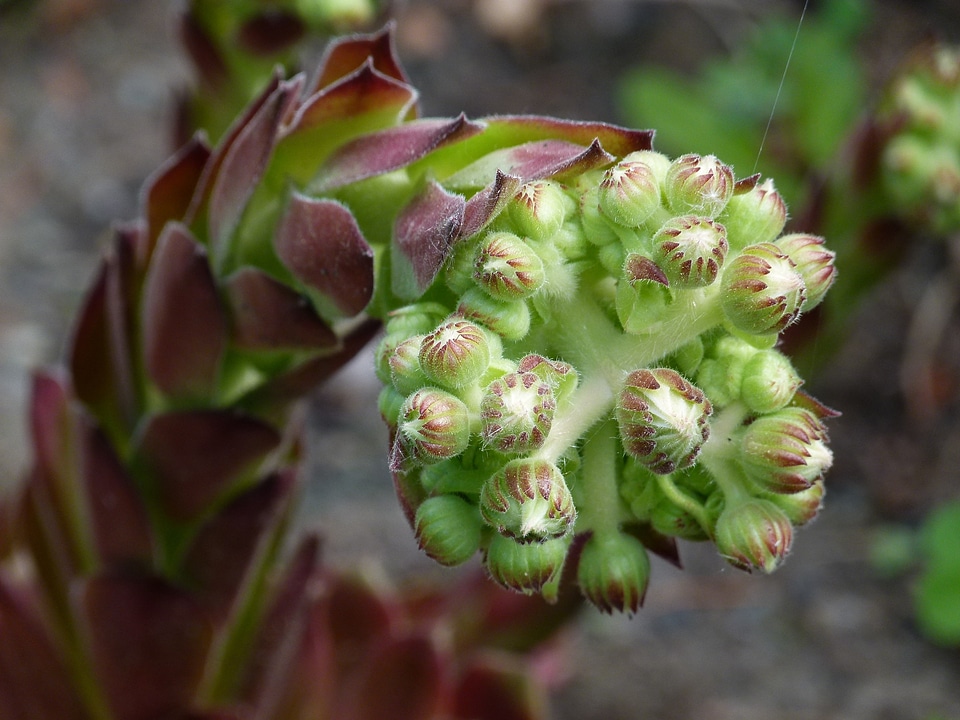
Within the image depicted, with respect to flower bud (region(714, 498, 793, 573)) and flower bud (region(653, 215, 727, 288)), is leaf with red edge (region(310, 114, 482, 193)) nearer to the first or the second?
flower bud (region(653, 215, 727, 288))

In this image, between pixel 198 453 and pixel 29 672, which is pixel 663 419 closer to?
pixel 198 453

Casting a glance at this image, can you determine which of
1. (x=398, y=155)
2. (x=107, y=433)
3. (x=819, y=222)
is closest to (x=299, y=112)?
(x=398, y=155)

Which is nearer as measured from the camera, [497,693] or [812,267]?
[812,267]

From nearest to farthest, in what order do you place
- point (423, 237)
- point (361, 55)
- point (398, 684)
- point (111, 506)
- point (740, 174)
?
point (423, 237) < point (361, 55) < point (111, 506) < point (398, 684) < point (740, 174)

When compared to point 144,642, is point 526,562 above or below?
above

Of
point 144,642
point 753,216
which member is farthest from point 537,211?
point 144,642

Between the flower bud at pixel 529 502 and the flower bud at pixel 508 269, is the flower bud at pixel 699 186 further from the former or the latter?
the flower bud at pixel 529 502

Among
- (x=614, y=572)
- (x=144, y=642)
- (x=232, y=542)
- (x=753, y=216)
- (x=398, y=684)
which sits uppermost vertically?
(x=753, y=216)

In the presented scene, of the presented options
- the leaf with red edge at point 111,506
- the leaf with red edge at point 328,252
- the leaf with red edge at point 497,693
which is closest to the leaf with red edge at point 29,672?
the leaf with red edge at point 111,506

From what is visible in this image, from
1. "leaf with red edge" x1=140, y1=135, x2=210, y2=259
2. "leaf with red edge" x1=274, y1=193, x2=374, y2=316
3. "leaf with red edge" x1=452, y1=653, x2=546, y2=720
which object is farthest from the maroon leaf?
"leaf with red edge" x1=452, y1=653, x2=546, y2=720
